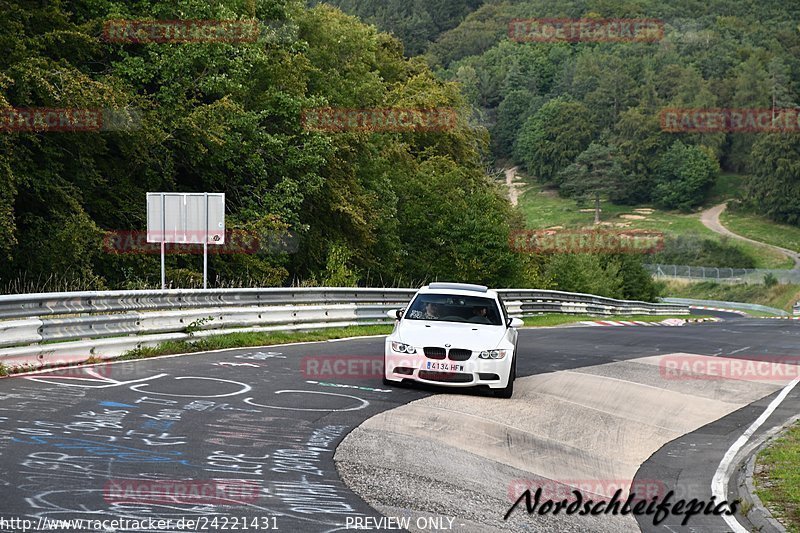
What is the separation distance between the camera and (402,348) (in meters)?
13.7

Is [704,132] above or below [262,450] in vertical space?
above

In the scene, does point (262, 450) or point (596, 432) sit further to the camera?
point (596, 432)

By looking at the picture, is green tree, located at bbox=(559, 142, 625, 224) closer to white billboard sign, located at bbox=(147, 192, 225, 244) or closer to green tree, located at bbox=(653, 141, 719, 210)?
green tree, located at bbox=(653, 141, 719, 210)

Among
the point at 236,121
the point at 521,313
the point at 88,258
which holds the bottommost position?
the point at 521,313

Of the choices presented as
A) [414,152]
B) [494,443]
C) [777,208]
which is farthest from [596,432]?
[777,208]

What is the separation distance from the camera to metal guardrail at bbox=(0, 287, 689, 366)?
1357 centimetres

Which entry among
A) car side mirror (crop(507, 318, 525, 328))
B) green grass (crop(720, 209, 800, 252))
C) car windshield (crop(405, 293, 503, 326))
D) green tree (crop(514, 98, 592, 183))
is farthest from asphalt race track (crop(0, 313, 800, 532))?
green tree (crop(514, 98, 592, 183))

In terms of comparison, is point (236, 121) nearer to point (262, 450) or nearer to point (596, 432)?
point (596, 432)

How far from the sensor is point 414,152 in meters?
62.3

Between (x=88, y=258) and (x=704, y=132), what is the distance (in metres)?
170

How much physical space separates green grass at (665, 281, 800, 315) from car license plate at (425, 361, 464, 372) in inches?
3295

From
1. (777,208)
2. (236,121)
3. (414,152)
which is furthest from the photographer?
(777,208)

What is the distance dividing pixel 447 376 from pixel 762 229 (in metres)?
145

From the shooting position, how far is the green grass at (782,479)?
8555 mm
